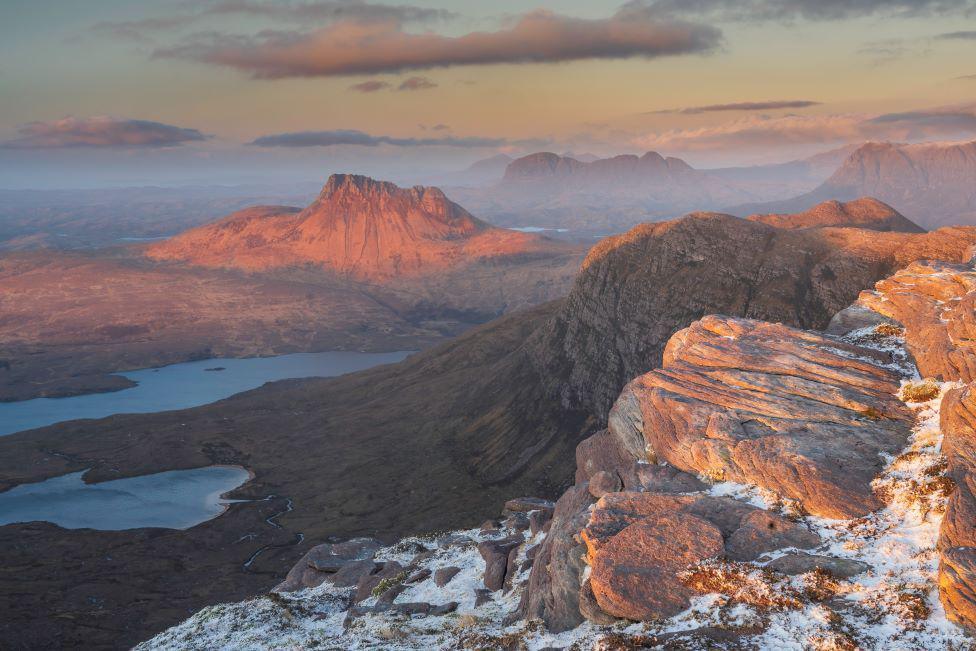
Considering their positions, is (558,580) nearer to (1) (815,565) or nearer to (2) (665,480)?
(2) (665,480)

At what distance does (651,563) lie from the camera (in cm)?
2880

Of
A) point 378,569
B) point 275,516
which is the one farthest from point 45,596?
point 378,569

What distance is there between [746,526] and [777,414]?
27.7ft

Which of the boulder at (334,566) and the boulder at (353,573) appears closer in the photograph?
the boulder at (353,573)

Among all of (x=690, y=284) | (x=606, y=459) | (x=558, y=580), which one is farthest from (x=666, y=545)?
(x=690, y=284)

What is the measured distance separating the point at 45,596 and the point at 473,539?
79.1 meters

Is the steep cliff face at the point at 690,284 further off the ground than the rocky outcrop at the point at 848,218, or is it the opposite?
the rocky outcrop at the point at 848,218

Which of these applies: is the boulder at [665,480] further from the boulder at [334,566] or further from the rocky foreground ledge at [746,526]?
the boulder at [334,566]

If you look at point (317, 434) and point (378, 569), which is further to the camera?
point (317, 434)

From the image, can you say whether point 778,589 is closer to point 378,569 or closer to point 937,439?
point 937,439

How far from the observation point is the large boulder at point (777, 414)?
31.6 metres

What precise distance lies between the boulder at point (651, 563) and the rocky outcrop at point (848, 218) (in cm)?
15151

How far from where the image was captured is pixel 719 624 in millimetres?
25078

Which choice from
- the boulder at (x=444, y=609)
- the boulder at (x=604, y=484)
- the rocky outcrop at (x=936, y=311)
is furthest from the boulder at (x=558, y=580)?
the rocky outcrop at (x=936, y=311)
